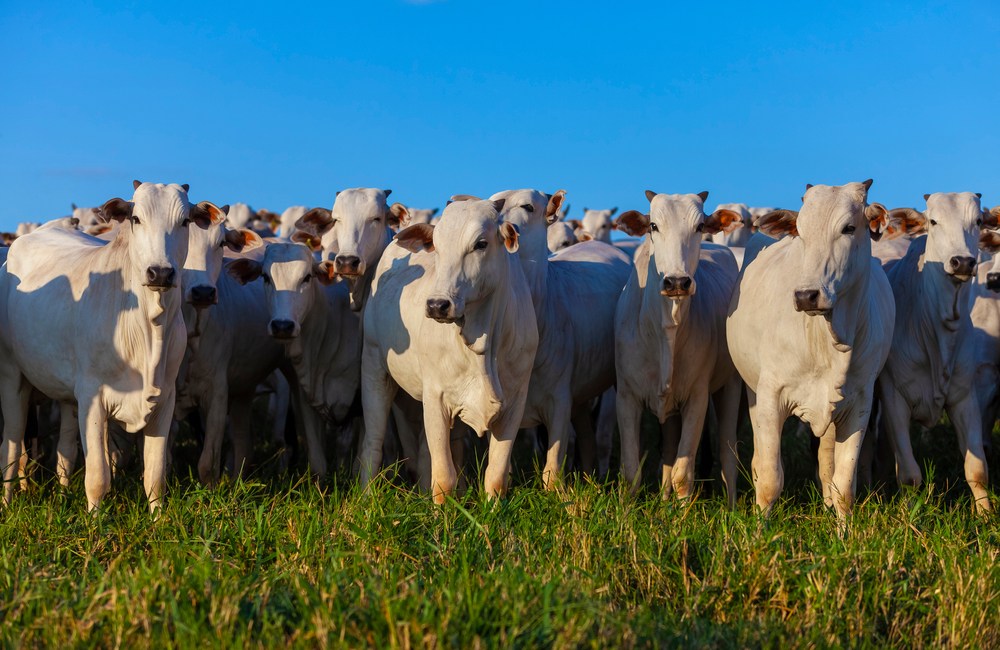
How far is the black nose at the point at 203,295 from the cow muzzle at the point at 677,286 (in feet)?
10.7

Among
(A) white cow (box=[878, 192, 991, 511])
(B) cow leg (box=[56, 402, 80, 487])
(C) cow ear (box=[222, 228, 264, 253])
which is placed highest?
(C) cow ear (box=[222, 228, 264, 253])

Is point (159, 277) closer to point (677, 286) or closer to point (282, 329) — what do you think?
point (282, 329)

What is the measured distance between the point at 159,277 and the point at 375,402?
221cm

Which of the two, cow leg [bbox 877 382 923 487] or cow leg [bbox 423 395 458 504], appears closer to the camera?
cow leg [bbox 423 395 458 504]

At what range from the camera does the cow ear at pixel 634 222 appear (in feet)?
29.8

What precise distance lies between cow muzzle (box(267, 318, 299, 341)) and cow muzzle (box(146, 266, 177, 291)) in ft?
6.45

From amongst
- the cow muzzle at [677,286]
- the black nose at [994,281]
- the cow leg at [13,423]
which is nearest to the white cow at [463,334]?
the cow muzzle at [677,286]

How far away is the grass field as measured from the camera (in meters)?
4.94

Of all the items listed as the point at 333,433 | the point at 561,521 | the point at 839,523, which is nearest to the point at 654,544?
the point at 561,521

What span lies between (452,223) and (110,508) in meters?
2.68

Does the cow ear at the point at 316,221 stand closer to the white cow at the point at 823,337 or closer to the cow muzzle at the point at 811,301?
the white cow at the point at 823,337

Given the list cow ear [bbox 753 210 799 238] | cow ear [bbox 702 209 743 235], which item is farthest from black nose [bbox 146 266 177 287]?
cow ear [bbox 753 210 799 238]

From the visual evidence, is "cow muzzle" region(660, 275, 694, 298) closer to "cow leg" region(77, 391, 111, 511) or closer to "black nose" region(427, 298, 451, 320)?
"black nose" region(427, 298, 451, 320)

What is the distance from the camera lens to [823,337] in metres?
7.67
